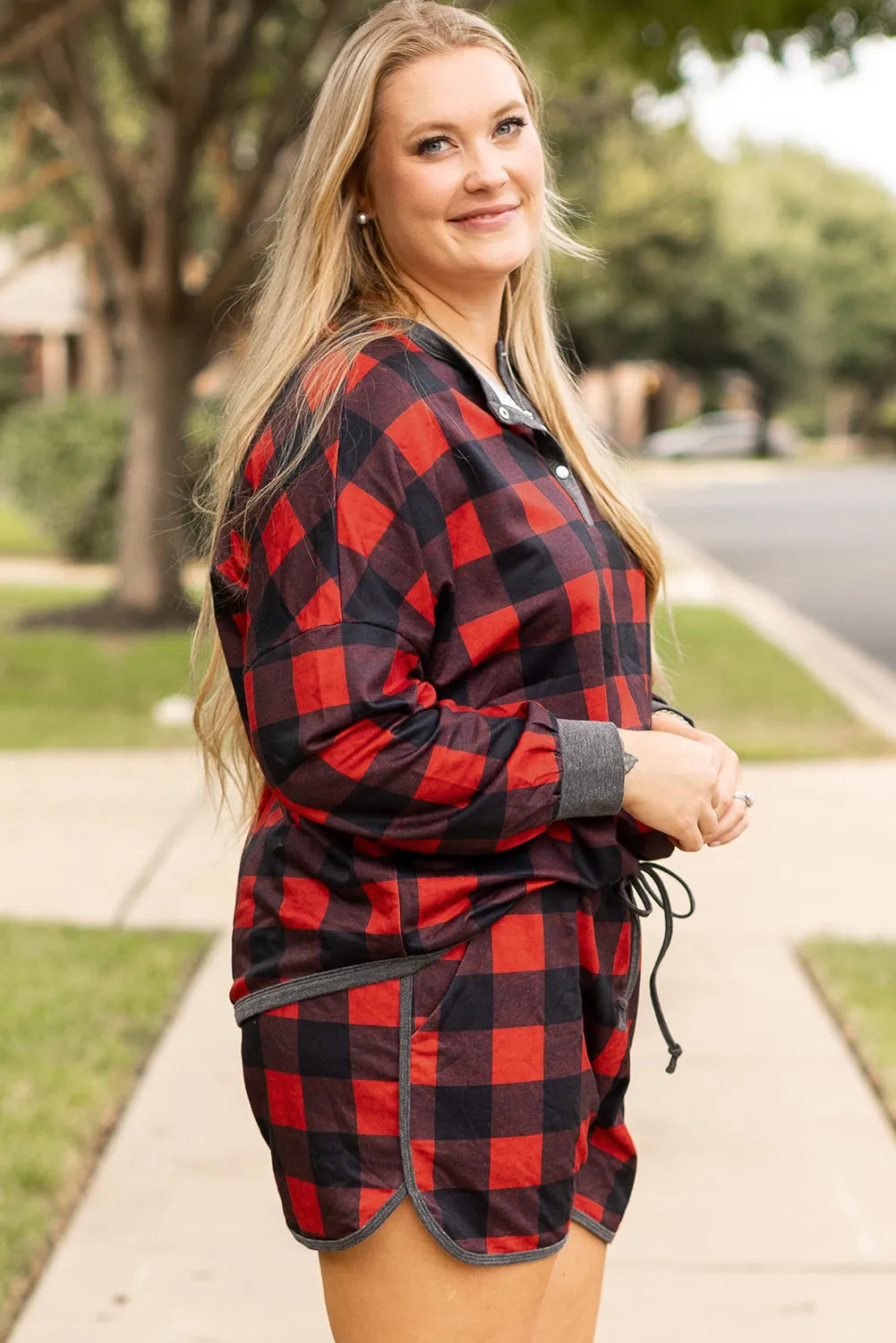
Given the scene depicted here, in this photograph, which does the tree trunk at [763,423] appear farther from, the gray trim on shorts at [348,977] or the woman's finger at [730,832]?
the gray trim on shorts at [348,977]

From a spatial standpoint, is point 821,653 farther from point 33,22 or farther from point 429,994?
Result: point 429,994

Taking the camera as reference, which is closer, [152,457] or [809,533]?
[152,457]

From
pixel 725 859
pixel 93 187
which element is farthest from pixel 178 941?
pixel 93 187

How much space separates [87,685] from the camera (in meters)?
9.45

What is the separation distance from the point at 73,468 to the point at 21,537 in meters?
4.27

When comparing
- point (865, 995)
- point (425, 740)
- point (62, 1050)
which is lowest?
point (865, 995)

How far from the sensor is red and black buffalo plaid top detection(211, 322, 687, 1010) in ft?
5.35

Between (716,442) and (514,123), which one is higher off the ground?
(514,123)

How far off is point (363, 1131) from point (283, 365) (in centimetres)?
81

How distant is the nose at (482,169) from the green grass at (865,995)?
8.76ft

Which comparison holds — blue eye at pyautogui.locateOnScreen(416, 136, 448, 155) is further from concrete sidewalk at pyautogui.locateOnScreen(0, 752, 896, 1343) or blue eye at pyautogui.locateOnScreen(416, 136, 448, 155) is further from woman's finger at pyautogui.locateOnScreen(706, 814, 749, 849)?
concrete sidewalk at pyautogui.locateOnScreen(0, 752, 896, 1343)

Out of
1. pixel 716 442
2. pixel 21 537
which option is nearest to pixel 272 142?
pixel 21 537

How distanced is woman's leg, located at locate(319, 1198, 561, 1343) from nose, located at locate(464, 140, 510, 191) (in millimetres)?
1083

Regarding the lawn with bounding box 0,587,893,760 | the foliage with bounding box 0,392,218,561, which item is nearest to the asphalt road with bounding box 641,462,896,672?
the lawn with bounding box 0,587,893,760
